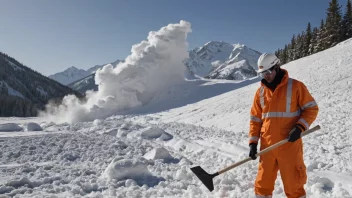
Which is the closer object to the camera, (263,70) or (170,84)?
(263,70)

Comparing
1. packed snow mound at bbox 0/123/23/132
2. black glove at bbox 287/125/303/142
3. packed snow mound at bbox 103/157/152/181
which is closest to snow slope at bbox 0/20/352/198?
packed snow mound at bbox 103/157/152/181

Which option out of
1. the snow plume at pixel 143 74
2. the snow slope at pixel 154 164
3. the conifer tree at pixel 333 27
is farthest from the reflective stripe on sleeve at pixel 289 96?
the conifer tree at pixel 333 27

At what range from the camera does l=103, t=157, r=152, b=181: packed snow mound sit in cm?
665

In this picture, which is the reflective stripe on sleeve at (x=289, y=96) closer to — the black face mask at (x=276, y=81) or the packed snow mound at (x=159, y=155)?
the black face mask at (x=276, y=81)

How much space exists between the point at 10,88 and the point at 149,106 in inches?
5113

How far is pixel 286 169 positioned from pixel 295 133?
0.52 m

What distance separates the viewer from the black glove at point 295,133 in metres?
4.02

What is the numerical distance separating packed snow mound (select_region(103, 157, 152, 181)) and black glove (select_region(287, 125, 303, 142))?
374cm

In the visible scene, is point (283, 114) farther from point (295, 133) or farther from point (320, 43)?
point (320, 43)

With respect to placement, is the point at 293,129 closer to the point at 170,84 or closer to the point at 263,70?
the point at 263,70

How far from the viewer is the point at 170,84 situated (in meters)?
38.9

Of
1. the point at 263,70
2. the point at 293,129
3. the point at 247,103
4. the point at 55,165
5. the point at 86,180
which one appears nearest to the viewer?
the point at 293,129

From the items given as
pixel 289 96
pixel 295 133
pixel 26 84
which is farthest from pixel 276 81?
pixel 26 84

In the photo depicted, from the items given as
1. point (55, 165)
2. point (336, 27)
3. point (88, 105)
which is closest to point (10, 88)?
point (88, 105)
